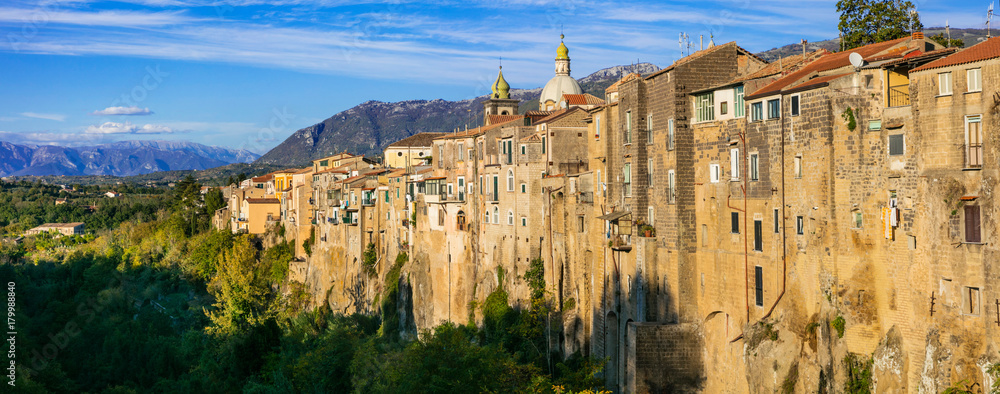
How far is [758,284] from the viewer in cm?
3111

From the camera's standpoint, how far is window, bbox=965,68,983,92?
78.0ft

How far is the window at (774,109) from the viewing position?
2998cm

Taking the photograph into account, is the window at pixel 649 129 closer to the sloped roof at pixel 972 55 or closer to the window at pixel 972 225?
the sloped roof at pixel 972 55

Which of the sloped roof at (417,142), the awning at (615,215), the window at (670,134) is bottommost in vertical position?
the awning at (615,215)

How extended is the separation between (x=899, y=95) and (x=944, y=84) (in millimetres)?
1977

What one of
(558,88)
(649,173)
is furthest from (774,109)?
(558,88)

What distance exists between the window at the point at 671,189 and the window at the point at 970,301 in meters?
12.9

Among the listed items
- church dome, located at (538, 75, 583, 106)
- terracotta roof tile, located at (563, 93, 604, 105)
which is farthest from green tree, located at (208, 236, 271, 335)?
church dome, located at (538, 75, 583, 106)

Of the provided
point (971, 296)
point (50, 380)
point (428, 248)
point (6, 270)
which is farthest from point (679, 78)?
point (6, 270)

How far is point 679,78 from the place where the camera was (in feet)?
116

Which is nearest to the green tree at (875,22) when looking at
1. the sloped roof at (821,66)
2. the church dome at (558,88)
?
the sloped roof at (821,66)

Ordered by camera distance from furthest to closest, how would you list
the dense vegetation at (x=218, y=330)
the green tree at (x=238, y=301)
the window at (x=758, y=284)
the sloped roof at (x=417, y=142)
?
the sloped roof at (x=417, y=142)
the green tree at (x=238, y=301)
the dense vegetation at (x=218, y=330)
the window at (x=758, y=284)

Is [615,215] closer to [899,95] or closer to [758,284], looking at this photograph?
[758,284]

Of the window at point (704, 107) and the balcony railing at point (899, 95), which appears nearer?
the balcony railing at point (899, 95)
